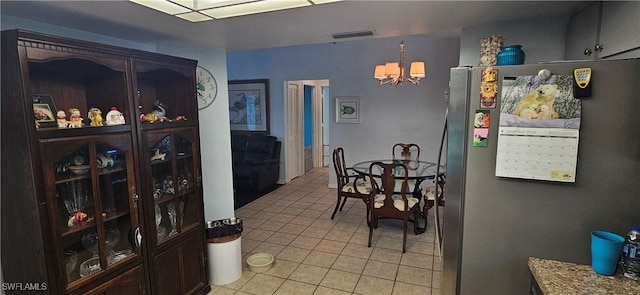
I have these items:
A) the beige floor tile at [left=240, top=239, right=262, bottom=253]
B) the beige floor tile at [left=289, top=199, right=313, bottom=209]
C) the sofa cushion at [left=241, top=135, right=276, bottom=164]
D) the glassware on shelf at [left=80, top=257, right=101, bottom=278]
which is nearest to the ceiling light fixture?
the glassware on shelf at [left=80, top=257, right=101, bottom=278]

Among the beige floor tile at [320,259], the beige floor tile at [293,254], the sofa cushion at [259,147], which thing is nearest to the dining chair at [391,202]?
the beige floor tile at [320,259]

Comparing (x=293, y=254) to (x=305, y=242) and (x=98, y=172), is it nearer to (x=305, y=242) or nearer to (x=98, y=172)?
(x=305, y=242)

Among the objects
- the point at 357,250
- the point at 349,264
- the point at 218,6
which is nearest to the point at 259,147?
the point at 357,250

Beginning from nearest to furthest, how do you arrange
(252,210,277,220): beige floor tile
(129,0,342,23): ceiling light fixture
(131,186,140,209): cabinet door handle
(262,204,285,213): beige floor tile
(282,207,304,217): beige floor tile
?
(129,0,342,23): ceiling light fixture → (131,186,140,209): cabinet door handle → (252,210,277,220): beige floor tile → (282,207,304,217): beige floor tile → (262,204,285,213): beige floor tile

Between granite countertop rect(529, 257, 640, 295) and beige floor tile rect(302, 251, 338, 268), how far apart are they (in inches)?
79.0

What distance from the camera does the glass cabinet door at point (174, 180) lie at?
2236mm

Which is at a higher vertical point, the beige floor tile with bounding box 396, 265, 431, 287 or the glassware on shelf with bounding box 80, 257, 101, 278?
the glassware on shelf with bounding box 80, 257, 101, 278

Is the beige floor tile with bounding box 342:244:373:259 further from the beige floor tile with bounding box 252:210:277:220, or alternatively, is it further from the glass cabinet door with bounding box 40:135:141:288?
the glass cabinet door with bounding box 40:135:141:288

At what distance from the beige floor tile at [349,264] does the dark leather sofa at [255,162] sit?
2837 millimetres

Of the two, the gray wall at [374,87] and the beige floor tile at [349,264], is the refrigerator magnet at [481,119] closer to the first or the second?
the beige floor tile at [349,264]

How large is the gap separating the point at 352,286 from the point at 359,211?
1.98 m

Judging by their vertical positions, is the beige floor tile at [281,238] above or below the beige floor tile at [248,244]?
above

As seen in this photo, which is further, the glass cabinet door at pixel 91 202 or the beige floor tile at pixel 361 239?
the beige floor tile at pixel 361 239

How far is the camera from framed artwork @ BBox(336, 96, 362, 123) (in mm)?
5656
